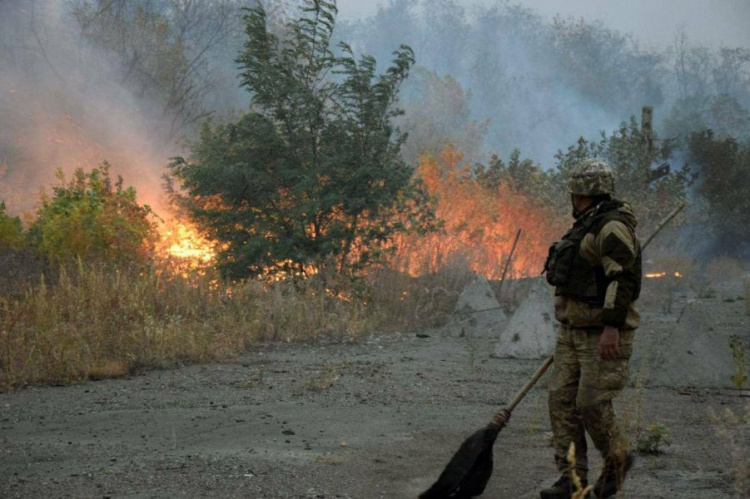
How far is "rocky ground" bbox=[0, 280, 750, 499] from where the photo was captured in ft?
18.5

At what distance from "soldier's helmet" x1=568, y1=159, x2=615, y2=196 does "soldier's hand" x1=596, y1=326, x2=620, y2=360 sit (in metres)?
0.80

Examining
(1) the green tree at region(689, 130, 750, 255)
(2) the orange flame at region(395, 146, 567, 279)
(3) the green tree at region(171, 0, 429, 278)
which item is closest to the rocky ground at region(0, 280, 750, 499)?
(3) the green tree at region(171, 0, 429, 278)

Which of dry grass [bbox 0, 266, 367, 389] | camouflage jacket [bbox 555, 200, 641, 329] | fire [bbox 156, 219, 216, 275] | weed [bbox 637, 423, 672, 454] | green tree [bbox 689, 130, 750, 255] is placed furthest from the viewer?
green tree [bbox 689, 130, 750, 255]

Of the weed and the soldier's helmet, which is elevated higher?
the soldier's helmet

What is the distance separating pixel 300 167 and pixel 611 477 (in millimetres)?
11835

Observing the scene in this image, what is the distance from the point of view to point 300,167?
1647cm

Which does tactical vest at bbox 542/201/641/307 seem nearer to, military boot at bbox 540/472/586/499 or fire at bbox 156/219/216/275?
military boot at bbox 540/472/586/499

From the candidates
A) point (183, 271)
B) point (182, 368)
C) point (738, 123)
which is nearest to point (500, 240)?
point (183, 271)

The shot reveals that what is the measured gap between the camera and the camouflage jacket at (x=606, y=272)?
492 cm

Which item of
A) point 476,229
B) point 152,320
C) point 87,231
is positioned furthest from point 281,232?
point 476,229

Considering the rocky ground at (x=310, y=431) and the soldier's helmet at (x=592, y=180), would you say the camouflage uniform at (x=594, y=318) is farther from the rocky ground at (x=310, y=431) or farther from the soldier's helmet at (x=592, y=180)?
the rocky ground at (x=310, y=431)

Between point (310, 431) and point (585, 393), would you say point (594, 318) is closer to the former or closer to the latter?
point (585, 393)

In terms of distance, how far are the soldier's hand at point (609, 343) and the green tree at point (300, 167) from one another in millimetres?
10852

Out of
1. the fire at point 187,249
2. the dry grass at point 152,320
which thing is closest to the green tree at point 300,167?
the fire at point 187,249
